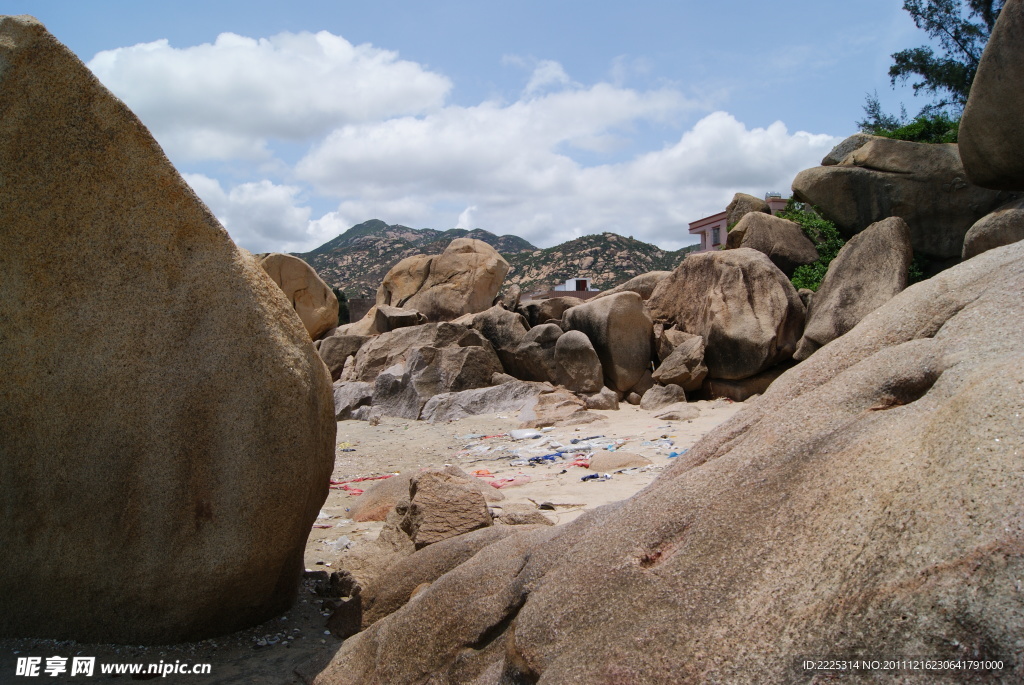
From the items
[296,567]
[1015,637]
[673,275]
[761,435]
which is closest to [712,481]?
[761,435]

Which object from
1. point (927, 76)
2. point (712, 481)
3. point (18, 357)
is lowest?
point (712, 481)

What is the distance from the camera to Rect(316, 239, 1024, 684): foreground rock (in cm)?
162

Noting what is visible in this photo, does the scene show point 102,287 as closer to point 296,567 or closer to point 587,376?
point 296,567

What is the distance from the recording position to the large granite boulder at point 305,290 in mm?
19500

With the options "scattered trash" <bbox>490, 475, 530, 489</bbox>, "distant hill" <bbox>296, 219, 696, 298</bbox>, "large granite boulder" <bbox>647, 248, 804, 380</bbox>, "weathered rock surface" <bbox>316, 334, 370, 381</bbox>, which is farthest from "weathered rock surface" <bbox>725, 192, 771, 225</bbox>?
"distant hill" <bbox>296, 219, 696, 298</bbox>

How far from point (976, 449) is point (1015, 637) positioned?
49 centimetres

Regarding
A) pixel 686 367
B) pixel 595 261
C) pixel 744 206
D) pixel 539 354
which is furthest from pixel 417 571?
pixel 595 261

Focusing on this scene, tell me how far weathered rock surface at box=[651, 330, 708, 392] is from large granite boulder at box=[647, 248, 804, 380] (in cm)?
16

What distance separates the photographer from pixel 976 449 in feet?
5.84

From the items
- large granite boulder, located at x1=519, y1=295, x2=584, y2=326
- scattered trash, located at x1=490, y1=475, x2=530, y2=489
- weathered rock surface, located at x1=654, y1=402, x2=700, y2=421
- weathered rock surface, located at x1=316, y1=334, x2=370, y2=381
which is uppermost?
large granite boulder, located at x1=519, y1=295, x2=584, y2=326

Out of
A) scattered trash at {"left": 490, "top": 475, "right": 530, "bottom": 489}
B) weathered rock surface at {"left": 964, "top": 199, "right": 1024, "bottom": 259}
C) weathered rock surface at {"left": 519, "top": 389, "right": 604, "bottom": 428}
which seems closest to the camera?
scattered trash at {"left": 490, "top": 475, "right": 530, "bottom": 489}

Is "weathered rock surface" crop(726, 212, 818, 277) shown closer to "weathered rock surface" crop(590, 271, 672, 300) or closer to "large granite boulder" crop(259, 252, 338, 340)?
"weathered rock surface" crop(590, 271, 672, 300)

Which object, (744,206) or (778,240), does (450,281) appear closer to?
(744,206)

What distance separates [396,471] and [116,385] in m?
5.53
